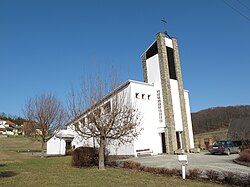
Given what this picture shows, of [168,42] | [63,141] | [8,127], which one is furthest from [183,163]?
[8,127]

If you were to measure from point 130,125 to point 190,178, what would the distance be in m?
8.02

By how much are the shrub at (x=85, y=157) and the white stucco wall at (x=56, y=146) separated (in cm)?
2267

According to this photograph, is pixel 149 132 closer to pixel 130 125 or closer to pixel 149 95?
→ pixel 149 95

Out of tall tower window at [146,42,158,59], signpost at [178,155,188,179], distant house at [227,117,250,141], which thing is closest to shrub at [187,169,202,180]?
signpost at [178,155,188,179]

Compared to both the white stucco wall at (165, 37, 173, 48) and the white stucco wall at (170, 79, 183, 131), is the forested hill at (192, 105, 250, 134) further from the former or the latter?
the white stucco wall at (165, 37, 173, 48)

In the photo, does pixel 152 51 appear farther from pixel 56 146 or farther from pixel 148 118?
pixel 56 146

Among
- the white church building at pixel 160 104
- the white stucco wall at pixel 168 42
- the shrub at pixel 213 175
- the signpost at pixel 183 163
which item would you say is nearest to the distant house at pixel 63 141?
the white church building at pixel 160 104

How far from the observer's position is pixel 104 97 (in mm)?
21531

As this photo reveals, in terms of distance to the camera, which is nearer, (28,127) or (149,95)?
(149,95)

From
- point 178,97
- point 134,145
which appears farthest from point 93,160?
point 178,97

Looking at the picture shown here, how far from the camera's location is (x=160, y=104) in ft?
117

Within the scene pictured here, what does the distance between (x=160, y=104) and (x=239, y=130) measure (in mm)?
22760

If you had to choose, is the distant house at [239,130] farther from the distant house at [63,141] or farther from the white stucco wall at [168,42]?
the distant house at [63,141]

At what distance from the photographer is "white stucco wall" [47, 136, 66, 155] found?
148 ft
